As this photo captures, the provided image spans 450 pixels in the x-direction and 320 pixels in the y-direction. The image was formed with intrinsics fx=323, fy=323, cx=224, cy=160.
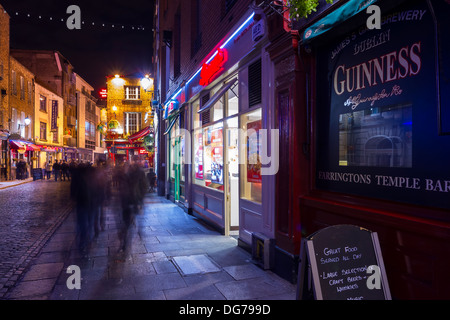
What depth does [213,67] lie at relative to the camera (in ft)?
26.7

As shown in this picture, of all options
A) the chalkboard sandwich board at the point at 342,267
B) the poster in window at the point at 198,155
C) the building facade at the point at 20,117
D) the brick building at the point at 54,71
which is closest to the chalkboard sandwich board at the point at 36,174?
the building facade at the point at 20,117

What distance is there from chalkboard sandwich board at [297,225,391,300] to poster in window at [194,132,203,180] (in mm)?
7356

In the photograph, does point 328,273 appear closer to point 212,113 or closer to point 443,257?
point 443,257

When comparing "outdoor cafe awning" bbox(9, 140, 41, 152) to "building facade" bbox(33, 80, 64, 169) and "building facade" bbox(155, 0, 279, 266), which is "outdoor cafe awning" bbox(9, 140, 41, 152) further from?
"building facade" bbox(155, 0, 279, 266)

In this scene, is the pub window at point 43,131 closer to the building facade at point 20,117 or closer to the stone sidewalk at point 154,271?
the building facade at point 20,117

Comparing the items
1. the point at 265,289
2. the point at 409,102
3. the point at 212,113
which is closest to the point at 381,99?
the point at 409,102

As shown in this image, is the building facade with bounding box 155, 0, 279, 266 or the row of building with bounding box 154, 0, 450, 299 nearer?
the row of building with bounding box 154, 0, 450, 299

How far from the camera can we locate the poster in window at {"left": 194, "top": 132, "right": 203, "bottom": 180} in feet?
33.5

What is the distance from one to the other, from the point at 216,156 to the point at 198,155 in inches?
Result: 67.1

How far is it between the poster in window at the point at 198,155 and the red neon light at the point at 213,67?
6.77ft

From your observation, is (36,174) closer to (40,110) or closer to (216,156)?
(40,110)

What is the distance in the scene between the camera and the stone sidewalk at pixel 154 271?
4.29 metres

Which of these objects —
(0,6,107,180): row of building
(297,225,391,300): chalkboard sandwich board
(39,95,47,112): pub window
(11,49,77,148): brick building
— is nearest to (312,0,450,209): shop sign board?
(297,225,391,300): chalkboard sandwich board

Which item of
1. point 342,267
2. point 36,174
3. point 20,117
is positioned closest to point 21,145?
point 36,174
